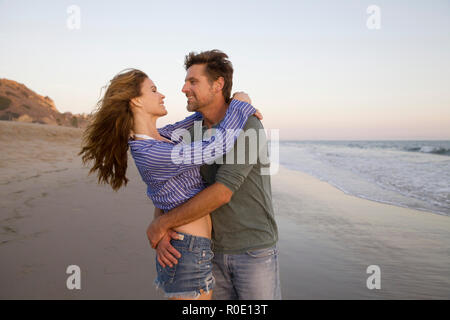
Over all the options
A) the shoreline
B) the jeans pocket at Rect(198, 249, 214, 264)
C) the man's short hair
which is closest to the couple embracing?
the jeans pocket at Rect(198, 249, 214, 264)

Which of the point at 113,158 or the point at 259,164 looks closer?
the point at 259,164

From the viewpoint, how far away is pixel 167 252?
6.95ft

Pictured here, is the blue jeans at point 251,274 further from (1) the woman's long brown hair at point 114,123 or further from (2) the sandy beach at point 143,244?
(2) the sandy beach at point 143,244

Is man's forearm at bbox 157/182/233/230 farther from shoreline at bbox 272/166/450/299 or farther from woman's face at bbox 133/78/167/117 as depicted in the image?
shoreline at bbox 272/166/450/299

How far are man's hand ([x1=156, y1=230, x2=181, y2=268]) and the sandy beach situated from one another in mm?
1827

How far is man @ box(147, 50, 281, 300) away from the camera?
204 cm

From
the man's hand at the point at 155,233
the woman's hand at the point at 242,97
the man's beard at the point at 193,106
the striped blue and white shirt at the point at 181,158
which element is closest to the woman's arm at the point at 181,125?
the man's beard at the point at 193,106

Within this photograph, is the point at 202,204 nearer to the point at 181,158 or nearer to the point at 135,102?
the point at 181,158

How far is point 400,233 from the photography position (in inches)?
248

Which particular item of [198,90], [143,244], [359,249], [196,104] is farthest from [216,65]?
[359,249]

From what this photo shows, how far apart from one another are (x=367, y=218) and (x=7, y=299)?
6835mm

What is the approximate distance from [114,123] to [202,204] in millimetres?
897
